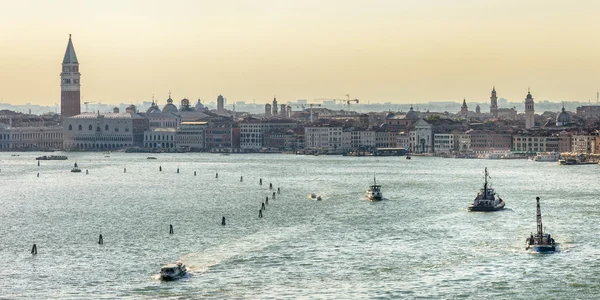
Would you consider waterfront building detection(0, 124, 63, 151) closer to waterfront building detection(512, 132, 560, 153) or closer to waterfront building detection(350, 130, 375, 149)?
waterfront building detection(350, 130, 375, 149)

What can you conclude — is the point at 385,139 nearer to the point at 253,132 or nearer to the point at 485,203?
the point at 253,132

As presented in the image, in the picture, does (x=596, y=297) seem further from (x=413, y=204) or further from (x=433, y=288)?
(x=413, y=204)

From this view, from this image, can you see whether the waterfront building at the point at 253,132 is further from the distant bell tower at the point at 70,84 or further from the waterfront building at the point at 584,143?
the waterfront building at the point at 584,143

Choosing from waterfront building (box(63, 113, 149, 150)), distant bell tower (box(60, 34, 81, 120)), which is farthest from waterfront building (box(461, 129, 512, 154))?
distant bell tower (box(60, 34, 81, 120))

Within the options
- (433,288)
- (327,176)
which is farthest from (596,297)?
(327,176)

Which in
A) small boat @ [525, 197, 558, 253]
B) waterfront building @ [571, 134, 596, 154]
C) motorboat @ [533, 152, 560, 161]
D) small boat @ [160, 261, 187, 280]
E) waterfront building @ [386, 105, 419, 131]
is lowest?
small boat @ [160, 261, 187, 280]

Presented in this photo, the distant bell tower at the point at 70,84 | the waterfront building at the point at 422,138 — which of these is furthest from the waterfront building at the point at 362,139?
the distant bell tower at the point at 70,84

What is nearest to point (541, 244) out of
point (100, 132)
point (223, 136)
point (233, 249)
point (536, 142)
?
point (233, 249)
